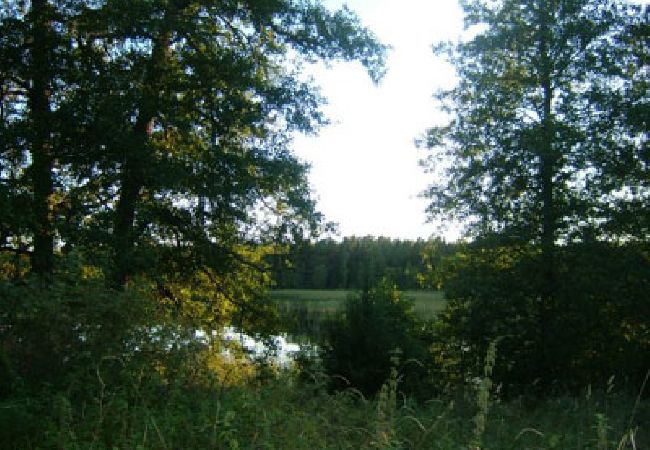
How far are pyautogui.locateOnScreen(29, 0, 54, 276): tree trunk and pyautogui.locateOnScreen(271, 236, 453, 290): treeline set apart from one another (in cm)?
604

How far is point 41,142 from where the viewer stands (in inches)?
603

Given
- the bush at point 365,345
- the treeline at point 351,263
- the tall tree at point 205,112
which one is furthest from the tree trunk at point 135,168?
the bush at point 365,345

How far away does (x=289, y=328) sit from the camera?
18.0 m

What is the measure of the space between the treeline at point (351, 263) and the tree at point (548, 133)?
9.78 feet

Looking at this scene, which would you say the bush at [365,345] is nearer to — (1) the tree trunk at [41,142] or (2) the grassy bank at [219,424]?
(1) the tree trunk at [41,142]

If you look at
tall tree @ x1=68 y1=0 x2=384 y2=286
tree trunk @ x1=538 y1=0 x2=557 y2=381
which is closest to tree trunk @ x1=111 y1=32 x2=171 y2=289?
tall tree @ x1=68 y1=0 x2=384 y2=286

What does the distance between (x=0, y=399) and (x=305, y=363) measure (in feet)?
22.6

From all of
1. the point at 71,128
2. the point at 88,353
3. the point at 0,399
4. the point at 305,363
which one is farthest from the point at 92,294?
the point at 71,128

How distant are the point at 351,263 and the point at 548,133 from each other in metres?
45.9

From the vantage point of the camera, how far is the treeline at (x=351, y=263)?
723 inches

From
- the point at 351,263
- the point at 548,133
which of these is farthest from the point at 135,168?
the point at 351,263

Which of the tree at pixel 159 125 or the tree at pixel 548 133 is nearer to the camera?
the tree at pixel 159 125

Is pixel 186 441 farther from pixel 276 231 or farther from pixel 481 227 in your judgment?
pixel 481 227

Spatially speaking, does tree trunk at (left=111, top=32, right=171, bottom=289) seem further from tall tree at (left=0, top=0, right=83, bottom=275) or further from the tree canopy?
the tree canopy
